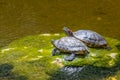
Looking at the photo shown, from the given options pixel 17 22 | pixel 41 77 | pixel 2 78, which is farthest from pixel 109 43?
pixel 17 22

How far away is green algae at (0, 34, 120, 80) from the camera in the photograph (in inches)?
185

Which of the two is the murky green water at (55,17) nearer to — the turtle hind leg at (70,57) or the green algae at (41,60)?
the green algae at (41,60)

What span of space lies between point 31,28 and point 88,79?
2906mm

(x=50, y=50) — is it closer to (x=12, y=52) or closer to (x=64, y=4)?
(x=12, y=52)

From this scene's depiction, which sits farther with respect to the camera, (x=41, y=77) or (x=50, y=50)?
(x=50, y=50)

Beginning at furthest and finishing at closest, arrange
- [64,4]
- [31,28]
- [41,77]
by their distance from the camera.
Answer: [64,4], [31,28], [41,77]

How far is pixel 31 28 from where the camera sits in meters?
7.19

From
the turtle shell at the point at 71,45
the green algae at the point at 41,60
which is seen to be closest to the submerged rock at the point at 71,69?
the green algae at the point at 41,60

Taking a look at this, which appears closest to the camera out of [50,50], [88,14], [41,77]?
[41,77]

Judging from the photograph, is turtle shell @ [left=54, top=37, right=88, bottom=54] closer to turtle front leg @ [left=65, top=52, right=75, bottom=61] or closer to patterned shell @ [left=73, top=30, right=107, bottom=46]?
turtle front leg @ [left=65, top=52, right=75, bottom=61]

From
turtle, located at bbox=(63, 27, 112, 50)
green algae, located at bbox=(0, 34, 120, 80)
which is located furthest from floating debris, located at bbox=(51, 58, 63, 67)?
turtle, located at bbox=(63, 27, 112, 50)

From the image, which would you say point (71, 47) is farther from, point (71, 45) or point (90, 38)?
point (90, 38)

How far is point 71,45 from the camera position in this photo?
4.80 m

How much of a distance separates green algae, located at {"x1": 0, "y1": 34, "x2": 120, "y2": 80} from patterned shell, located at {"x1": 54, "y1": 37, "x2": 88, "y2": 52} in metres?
0.13
